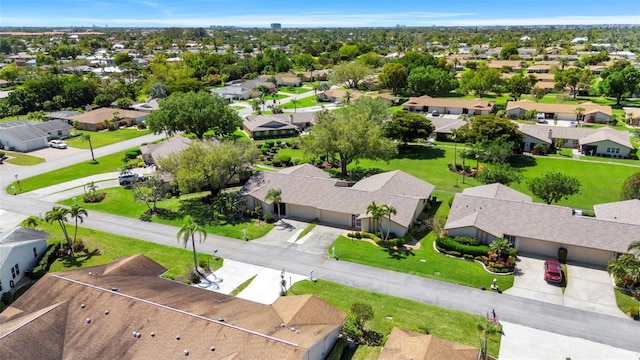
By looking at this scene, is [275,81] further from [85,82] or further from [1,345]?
[1,345]

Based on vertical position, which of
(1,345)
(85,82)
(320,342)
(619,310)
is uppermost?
(85,82)

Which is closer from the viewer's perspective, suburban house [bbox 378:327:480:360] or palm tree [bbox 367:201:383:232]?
suburban house [bbox 378:327:480:360]

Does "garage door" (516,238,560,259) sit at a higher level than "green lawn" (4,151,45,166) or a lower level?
lower

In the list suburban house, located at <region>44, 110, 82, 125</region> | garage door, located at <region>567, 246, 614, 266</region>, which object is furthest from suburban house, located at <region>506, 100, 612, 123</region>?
suburban house, located at <region>44, 110, 82, 125</region>

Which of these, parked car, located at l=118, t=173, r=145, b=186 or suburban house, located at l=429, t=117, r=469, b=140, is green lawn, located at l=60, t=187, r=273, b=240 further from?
suburban house, located at l=429, t=117, r=469, b=140

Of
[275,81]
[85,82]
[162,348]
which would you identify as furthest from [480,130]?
[85,82]

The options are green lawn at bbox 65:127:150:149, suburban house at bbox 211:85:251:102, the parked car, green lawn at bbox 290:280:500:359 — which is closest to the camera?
green lawn at bbox 290:280:500:359
